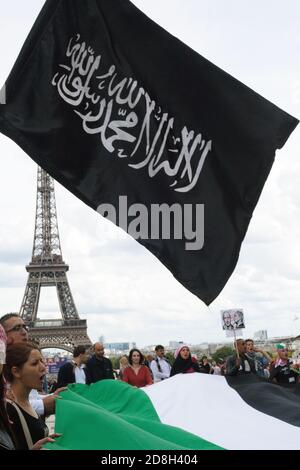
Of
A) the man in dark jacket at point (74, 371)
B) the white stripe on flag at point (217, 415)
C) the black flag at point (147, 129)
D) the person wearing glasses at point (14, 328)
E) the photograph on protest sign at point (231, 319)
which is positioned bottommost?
the white stripe on flag at point (217, 415)

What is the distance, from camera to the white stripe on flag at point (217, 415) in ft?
16.4

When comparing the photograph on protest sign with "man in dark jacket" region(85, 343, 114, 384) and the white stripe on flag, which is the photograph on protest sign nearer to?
"man in dark jacket" region(85, 343, 114, 384)

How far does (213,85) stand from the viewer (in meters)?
5.82

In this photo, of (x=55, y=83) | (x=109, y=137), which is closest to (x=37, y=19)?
(x=55, y=83)

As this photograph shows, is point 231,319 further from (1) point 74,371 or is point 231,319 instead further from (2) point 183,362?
(1) point 74,371

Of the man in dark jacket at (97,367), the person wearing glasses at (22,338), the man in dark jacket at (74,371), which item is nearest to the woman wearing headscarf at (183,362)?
the man in dark jacket at (97,367)

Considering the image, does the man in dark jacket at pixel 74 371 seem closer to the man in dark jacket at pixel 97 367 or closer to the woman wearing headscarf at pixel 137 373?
the man in dark jacket at pixel 97 367

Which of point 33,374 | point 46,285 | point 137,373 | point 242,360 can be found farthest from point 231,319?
point 46,285

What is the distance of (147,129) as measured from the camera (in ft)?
18.8

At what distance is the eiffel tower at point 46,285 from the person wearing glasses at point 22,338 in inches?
2732

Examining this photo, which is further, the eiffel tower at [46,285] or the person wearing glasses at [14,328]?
the eiffel tower at [46,285]

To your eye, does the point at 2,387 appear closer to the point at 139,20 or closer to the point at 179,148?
the point at 179,148

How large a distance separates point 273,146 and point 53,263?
71650mm

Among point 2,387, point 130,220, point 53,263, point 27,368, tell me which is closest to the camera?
point 2,387
